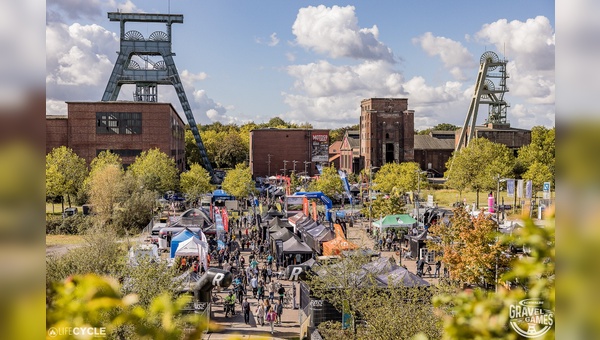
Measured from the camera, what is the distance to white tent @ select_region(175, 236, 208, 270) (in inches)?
845

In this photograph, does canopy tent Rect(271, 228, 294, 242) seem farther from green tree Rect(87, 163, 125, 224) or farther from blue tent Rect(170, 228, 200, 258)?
green tree Rect(87, 163, 125, 224)

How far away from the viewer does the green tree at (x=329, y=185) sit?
54.2 metres

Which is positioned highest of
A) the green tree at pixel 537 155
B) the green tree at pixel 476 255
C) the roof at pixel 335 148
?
the roof at pixel 335 148

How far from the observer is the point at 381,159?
257 feet

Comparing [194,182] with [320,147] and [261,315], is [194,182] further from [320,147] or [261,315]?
[320,147]

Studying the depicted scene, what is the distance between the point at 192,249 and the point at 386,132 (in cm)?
5989

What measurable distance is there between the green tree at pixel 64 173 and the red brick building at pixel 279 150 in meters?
40.4

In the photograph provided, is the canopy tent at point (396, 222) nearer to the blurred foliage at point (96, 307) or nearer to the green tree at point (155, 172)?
the green tree at point (155, 172)

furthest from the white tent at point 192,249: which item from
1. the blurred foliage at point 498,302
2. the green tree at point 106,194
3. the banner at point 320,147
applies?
the banner at point 320,147

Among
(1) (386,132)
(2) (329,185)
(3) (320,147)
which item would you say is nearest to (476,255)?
(2) (329,185)

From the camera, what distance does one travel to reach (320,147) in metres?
84.1

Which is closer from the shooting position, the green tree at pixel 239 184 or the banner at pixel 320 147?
the green tree at pixel 239 184

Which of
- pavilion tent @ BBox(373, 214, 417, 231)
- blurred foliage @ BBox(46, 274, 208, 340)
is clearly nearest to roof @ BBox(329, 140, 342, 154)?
pavilion tent @ BBox(373, 214, 417, 231)

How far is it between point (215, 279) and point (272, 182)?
5579cm
